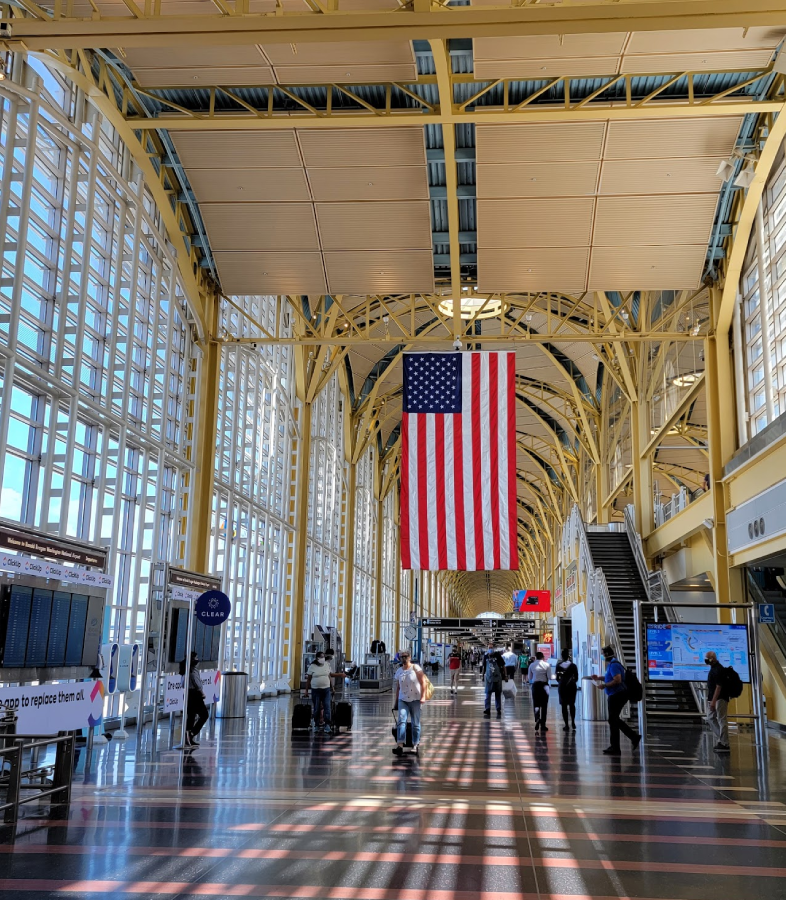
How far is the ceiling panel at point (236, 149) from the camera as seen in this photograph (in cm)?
1981

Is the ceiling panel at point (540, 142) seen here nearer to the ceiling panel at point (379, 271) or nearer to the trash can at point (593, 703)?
the ceiling panel at point (379, 271)

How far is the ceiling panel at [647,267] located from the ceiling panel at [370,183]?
16.3 ft

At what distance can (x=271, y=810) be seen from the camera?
9.61 metres

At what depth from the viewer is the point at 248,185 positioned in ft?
69.9

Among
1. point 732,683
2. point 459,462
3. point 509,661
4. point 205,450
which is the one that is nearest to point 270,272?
point 205,450

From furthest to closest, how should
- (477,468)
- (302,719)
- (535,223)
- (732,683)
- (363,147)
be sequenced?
(535,223) → (363,147) → (477,468) → (302,719) → (732,683)

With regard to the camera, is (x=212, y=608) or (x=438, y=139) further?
(x=438, y=139)

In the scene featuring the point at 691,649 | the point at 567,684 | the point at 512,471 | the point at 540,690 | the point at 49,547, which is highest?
the point at 512,471

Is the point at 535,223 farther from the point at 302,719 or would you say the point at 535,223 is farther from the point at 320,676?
the point at 302,719

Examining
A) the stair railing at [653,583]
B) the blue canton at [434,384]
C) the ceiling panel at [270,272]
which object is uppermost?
the ceiling panel at [270,272]

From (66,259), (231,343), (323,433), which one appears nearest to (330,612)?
(323,433)

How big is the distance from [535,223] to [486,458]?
630 centimetres

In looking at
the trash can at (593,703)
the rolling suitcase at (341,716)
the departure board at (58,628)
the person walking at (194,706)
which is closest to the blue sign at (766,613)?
the trash can at (593,703)

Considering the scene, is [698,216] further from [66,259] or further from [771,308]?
[66,259]
